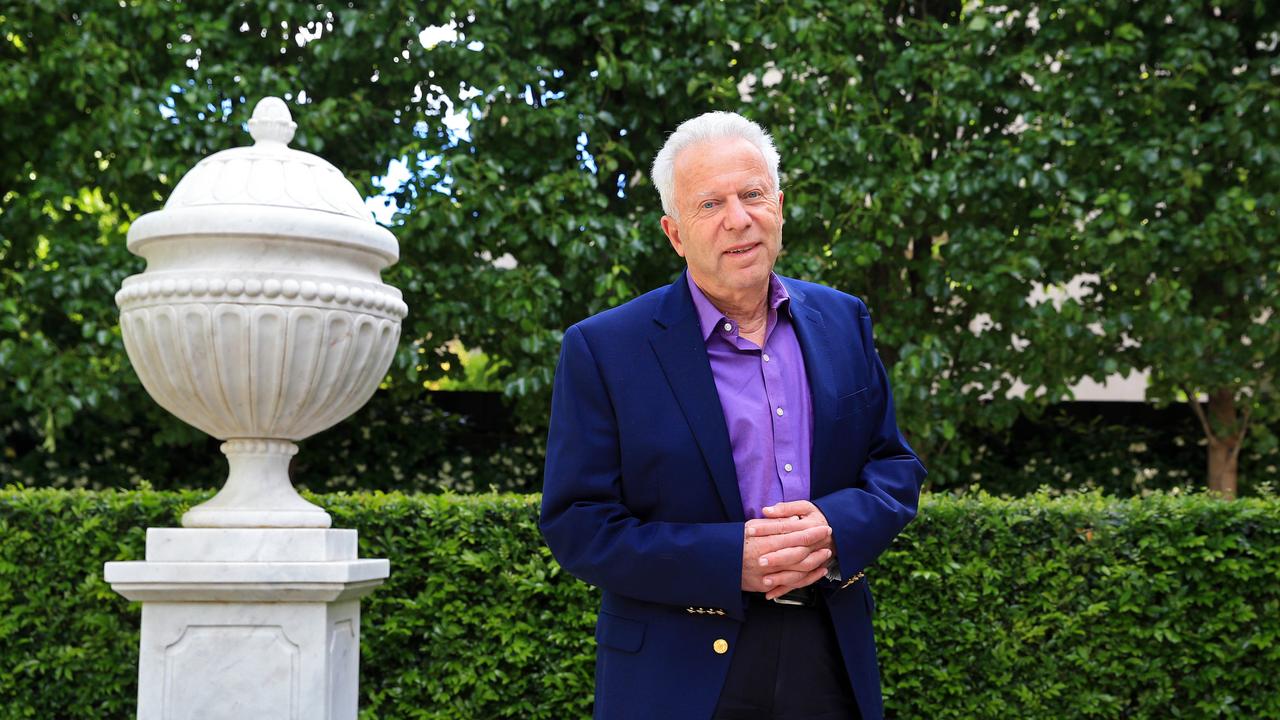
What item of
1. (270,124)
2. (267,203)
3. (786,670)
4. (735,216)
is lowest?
(786,670)

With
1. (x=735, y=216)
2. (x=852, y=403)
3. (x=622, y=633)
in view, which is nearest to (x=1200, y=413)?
(x=852, y=403)

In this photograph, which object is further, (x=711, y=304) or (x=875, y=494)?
(x=711, y=304)

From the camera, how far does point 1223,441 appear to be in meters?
7.60

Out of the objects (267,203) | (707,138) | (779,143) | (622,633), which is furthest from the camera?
(779,143)

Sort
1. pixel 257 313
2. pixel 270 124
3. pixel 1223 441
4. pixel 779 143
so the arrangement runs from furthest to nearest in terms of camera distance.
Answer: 1. pixel 1223 441
2. pixel 779 143
3. pixel 270 124
4. pixel 257 313

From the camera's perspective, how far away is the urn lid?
3713mm

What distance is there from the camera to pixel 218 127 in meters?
6.66

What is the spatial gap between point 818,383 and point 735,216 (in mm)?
344

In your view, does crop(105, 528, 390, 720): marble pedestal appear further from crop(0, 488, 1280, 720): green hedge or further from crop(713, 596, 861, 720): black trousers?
crop(713, 596, 861, 720): black trousers

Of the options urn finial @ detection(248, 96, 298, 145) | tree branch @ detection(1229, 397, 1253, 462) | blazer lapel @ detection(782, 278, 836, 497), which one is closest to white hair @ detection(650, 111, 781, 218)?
blazer lapel @ detection(782, 278, 836, 497)

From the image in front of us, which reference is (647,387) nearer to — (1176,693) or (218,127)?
(1176,693)

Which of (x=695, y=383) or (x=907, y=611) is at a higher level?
(x=695, y=383)

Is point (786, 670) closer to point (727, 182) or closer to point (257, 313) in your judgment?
point (727, 182)

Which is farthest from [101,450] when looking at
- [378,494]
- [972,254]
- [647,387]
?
[647,387]
